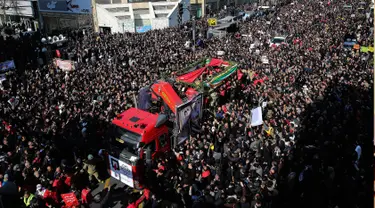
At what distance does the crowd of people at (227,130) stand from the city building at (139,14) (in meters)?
17.4

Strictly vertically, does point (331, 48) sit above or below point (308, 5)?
below

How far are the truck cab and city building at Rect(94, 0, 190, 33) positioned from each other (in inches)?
1218

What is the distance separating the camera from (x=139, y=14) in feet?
131

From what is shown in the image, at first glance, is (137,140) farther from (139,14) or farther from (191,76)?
(139,14)

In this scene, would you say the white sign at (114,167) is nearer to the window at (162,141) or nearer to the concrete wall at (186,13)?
the window at (162,141)

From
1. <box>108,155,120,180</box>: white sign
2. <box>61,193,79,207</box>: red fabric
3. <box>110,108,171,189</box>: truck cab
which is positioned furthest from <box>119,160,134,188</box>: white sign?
<box>61,193,79,207</box>: red fabric

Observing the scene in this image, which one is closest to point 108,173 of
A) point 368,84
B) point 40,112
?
point 40,112

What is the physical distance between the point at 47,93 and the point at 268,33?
68.0ft

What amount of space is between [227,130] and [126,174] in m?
4.16

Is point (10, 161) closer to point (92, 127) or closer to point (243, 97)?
point (92, 127)

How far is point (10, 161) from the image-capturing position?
9.42 m

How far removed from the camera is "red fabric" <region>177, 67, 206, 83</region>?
13.4m

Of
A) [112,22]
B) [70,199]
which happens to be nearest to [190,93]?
[70,199]

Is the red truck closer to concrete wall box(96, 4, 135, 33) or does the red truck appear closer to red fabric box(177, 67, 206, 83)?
red fabric box(177, 67, 206, 83)
